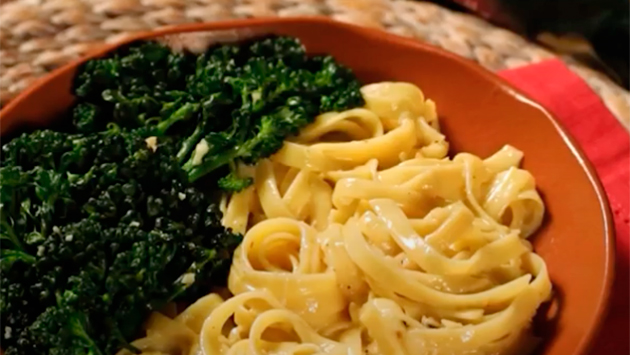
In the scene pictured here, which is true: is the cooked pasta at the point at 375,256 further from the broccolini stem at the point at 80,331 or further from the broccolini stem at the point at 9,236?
the broccolini stem at the point at 9,236

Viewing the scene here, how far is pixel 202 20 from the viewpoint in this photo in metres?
2.94

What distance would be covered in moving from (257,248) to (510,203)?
2.05 feet

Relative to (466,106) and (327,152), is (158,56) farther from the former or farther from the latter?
(466,106)

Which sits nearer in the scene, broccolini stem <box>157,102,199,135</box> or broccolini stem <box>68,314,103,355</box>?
broccolini stem <box>68,314,103,355</box>

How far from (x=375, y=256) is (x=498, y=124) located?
2.08 feet

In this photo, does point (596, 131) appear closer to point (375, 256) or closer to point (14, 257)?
point (375, 256)

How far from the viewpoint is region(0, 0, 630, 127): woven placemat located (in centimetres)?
278

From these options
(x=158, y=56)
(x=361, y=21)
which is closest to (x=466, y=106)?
(x=361, y=21)

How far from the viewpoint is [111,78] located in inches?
95.8

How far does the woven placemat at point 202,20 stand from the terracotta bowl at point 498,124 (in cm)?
37

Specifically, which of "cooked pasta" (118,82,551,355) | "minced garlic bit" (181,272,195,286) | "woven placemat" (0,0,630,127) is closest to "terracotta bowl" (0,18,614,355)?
"cooked pasta" (118,82,551,355)

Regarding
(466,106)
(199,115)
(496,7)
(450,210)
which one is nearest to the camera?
(450,210)

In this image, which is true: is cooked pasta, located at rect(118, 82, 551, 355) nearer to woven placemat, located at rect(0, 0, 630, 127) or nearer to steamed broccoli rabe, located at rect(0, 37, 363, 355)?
steamed broccoli rabe, located at rect(0, 37, 363, 355)

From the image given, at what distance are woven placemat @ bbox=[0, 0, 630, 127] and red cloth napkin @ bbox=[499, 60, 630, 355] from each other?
0.27ft
